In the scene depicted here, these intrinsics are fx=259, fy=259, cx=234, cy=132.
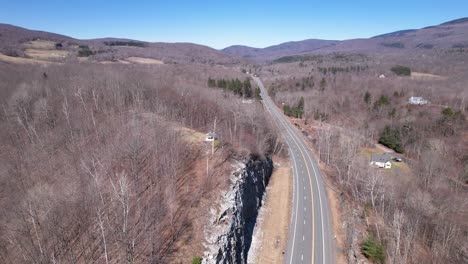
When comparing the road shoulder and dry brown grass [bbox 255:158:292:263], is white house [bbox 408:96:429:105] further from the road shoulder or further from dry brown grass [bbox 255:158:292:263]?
the road shoulder

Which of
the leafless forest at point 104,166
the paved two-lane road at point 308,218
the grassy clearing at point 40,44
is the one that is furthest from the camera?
the grassy clearing at point 40,44

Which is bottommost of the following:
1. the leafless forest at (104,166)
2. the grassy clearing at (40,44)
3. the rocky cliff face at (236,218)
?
the rocky cliff face at (236,218)

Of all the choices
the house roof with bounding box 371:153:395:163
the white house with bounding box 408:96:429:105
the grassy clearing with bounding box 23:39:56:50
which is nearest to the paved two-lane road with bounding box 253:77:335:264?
the house roof with bounding box 371:153:395:163

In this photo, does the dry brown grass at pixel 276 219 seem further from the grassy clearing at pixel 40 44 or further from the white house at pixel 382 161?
the grassy clearing at pixel 40 44

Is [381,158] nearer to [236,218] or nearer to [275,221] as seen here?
[275,221]

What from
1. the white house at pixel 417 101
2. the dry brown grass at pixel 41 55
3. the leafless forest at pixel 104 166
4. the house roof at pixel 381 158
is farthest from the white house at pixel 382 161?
the dry brown grass at pixel 41 55
